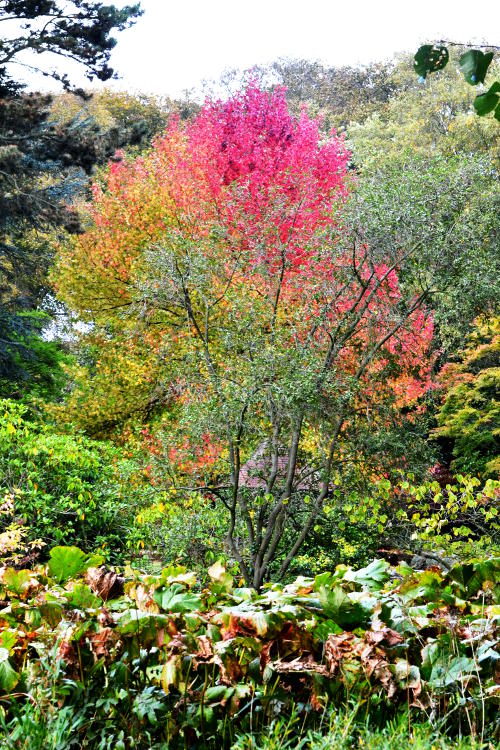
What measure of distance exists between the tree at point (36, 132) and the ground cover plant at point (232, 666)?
455 inches

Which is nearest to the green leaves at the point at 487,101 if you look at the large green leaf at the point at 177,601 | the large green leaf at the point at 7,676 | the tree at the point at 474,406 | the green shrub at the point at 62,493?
the large green leaf at the point at 177,601

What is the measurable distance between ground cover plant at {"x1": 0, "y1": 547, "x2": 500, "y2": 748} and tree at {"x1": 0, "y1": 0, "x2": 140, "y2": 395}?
11.6 m

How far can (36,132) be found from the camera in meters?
14.0

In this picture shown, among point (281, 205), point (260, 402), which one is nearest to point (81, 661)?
point (260, 402)

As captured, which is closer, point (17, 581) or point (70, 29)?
point (17, 581)

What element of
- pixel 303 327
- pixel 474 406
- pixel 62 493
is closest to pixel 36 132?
pixel 62 493

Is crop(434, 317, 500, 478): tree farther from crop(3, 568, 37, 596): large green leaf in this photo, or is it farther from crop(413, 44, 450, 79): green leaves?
crop(413, 44, 450, 79): green leaves

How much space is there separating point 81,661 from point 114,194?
13.0 m

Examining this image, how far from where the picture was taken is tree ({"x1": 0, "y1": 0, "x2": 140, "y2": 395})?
12664mm

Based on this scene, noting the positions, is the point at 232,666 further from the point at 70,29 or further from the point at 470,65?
the point at 70,29

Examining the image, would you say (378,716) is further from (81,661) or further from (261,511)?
(261,511)

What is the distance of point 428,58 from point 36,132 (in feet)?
43.7

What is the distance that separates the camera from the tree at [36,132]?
1266 centimetres

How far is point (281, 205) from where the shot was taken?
25.7 feet
